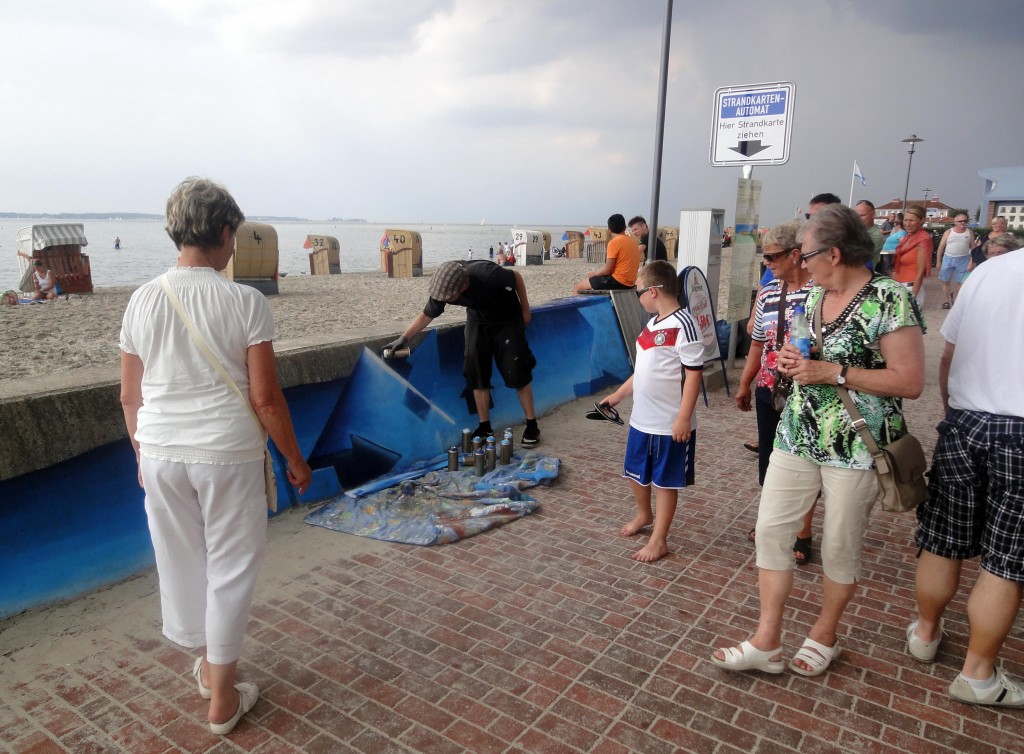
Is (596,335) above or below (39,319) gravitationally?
above

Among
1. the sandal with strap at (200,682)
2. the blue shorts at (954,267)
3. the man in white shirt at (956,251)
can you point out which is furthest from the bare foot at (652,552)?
the blue shorts at (954,267)

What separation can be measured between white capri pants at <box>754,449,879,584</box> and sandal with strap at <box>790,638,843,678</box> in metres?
0.34

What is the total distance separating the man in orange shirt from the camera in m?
8.55

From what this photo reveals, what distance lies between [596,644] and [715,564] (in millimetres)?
1122

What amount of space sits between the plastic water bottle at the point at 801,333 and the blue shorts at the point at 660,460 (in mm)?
A: 1255

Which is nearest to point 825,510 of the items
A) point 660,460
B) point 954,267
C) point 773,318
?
point 660,460

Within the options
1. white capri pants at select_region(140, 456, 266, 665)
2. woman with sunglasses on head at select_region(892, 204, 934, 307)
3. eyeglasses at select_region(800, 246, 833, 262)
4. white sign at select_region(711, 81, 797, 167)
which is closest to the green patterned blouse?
eyeglasses at select_region(800, 246, 833, 262)

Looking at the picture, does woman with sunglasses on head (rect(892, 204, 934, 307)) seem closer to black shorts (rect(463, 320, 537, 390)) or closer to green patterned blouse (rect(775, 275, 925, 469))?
black shorts (rect(463, 320, 537, 390))

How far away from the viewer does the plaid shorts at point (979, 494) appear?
2.45 metres

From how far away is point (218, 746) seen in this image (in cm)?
241

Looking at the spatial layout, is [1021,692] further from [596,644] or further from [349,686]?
[349,686]

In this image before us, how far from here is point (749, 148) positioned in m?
7.57

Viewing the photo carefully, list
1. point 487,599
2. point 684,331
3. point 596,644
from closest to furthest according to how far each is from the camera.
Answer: point 596,644, point 487,599, point 684,331

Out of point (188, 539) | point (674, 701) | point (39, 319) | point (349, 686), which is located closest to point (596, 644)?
point (674, 701)
